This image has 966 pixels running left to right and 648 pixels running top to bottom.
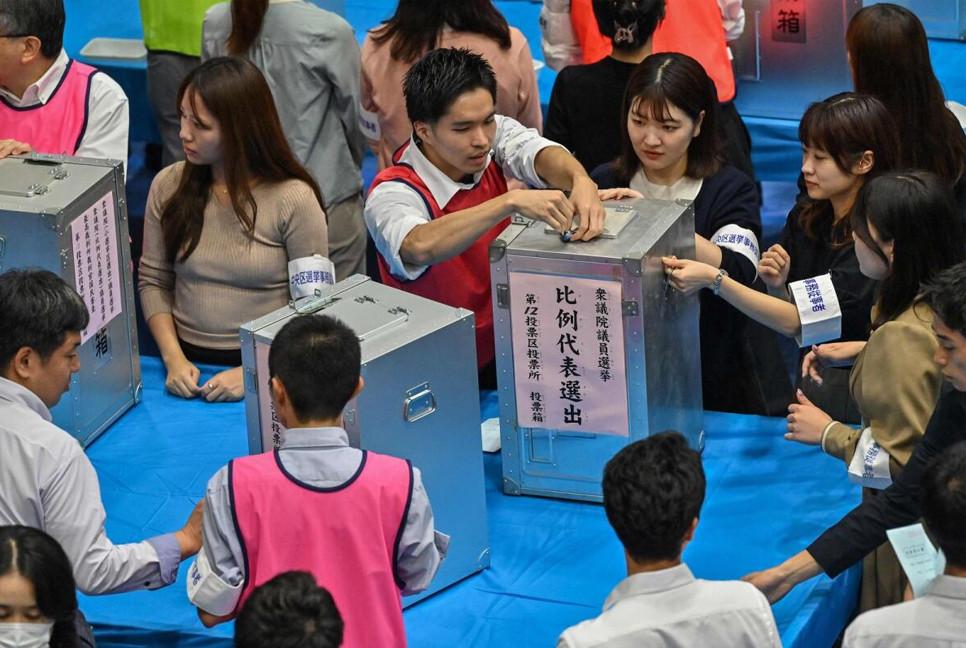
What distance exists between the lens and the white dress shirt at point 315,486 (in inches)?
81.1

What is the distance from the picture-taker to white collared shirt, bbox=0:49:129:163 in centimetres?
337

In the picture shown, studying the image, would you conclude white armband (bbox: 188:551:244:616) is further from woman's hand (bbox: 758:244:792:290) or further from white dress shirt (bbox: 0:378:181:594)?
woman's hand (bbox: 758:244:792:290)

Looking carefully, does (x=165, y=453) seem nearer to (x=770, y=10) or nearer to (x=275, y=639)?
(x=275, y=639)

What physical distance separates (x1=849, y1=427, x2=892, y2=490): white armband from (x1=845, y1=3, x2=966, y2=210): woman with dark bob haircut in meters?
1.08

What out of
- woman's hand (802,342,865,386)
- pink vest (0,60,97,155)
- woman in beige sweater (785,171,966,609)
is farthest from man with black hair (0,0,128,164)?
woman in beige sweater (785,171,966,609)

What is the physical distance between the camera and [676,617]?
1.86 meters

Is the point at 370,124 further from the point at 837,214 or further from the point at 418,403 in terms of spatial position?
the point at 418,403

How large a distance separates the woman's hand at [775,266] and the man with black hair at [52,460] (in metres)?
1.27

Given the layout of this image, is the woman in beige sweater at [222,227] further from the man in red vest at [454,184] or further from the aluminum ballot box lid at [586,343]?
the aluminum ballot box lid at [586,343]

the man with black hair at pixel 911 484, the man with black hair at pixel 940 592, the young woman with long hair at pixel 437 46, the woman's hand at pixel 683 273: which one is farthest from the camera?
the young woman with long hair at pixel 437 46

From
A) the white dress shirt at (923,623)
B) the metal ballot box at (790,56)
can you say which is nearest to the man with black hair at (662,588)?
the white dress shirt at (923,623)

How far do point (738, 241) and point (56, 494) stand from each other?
1.43m

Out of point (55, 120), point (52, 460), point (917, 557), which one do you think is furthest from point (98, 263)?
point (917, 557)

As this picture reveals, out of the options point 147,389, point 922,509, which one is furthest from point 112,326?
point 922,509
